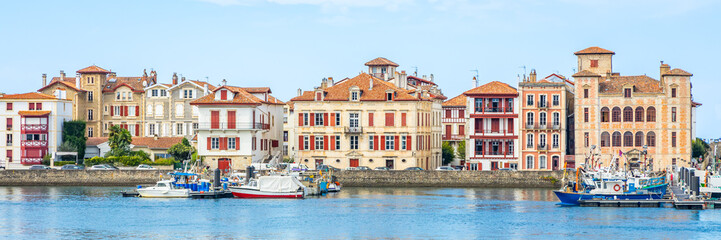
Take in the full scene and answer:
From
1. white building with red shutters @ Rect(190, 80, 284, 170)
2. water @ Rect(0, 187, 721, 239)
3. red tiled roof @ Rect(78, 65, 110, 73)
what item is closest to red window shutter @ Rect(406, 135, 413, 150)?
white building with red shutters @ Rect(190, 80, 284, 170)

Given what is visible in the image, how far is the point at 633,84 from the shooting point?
100750 millimetres

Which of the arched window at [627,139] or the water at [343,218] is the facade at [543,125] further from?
the water at [343,218]

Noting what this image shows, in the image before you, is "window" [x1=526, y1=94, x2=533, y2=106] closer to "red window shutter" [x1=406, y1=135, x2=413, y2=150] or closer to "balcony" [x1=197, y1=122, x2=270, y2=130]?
"red window shutter" [x1=406, y1=135, x2=413, y2=150]

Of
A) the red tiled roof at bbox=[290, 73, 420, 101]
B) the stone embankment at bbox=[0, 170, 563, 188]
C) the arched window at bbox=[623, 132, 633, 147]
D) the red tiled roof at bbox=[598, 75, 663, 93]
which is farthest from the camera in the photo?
the red tiled roof at bbox=[290, 73, 420, 101]

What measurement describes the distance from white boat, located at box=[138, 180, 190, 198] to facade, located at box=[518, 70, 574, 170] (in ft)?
93.9

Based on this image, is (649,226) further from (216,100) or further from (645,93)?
(216,100)

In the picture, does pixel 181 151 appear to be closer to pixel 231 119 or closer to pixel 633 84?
pixel 231 119

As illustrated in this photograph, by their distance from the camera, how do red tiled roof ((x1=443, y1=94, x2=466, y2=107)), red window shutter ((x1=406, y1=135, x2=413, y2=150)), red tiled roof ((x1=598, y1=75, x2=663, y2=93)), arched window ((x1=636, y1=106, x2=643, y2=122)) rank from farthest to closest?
red tiled roof ((x1=443, y1=94, x2=466, y2=107))
red window shutter ((x1=406, y1=135, x2=413, y2=150))
red tiled roof ((x1=598, y1=75, x2=663, y2=93))
arched window ((x1=636, y1=106, x2=643, y2=122))

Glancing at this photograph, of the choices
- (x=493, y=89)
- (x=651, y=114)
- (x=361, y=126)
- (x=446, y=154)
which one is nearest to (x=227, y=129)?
(x=361, y=126)

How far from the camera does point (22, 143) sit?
10962cm

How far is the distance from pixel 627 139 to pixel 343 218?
117 feet

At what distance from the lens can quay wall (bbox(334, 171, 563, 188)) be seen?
97250mm

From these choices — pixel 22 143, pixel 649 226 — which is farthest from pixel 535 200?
pixel 22 143

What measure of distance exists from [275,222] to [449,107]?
52677 mm
